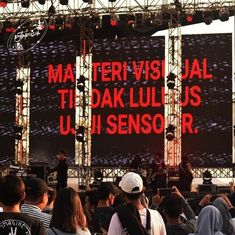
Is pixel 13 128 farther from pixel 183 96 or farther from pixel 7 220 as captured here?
pixel 7 220

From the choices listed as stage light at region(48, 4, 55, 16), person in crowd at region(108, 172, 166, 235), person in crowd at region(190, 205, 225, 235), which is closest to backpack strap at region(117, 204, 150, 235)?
person in crowd at region(108, 172, 166, 235)

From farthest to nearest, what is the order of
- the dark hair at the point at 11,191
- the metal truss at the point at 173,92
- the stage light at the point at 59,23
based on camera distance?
1. the stage light at the point at 59,23
2. the metal truss at the point at 173,92
3. the dark hair at the point at 11,191

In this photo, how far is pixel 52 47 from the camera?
18953mm

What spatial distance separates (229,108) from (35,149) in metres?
5.96

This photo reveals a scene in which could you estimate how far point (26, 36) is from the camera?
19.0 meters

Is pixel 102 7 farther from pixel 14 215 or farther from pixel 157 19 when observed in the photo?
pixel 14 215

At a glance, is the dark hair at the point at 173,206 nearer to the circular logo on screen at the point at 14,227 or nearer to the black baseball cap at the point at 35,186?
the black baseball cap at the point at 35,186

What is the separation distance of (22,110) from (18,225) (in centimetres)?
1658

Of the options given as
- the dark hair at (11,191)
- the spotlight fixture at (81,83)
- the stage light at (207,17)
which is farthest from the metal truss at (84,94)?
the dark hair at (11,191)

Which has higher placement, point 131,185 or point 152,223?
point 131,185

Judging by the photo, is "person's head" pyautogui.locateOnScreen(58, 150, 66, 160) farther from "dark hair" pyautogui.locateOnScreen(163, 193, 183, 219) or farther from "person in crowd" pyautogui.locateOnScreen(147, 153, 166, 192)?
"dark hair" pyautogui.locateOnScreen(163, 193, 183, 219)

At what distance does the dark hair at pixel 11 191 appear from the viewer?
3164 mm

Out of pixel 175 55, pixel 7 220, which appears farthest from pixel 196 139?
pixel 7 220

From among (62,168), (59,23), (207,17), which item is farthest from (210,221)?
(59,23)
